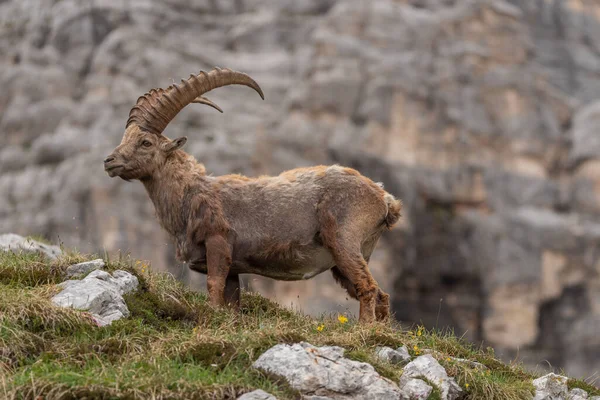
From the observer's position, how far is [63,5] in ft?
138

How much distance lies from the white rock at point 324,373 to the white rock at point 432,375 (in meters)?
0.59

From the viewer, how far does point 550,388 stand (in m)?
10.2

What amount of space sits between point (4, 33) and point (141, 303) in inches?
1413

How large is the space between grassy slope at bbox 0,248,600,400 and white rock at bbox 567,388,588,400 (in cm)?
15

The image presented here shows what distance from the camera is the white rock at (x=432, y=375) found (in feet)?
29.8

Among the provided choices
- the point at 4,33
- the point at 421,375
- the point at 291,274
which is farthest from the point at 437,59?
the point at 421,375

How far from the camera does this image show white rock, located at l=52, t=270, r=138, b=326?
962cm

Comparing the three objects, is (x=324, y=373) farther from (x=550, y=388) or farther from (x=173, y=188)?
(x=173, y=188)

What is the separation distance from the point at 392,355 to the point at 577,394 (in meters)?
2.63

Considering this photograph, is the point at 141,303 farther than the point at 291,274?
No

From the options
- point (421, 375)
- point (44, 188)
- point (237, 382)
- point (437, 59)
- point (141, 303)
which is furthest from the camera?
point (437, 59)

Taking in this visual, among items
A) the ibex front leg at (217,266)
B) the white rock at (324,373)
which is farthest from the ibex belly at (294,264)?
the white rock at (324,373)

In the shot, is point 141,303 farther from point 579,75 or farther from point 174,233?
point 579,75

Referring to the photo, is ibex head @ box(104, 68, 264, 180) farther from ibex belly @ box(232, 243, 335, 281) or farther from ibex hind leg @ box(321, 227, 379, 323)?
ibex hind leg @ box(321, 227, 379, 323)
